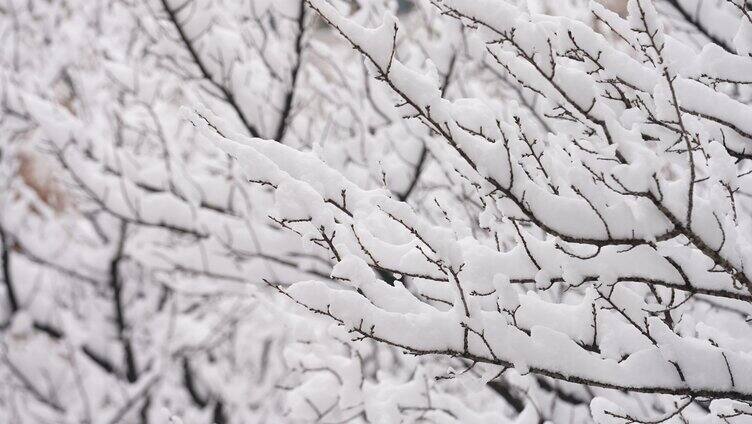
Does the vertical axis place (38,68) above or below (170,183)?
below

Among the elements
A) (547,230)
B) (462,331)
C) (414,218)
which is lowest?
(462,331)

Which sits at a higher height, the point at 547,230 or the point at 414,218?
the point at 547,230

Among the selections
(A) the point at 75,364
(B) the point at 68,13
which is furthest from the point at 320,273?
(B) the point at 68,13

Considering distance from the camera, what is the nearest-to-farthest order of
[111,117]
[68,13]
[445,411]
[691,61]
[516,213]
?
[516,213] → [691,61] → [445,411] → [111,117] → [68,13]

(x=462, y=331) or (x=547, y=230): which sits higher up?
(x=547, y=230)

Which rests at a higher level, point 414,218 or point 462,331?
point 414,218

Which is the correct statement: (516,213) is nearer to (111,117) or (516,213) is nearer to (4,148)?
(111,117)

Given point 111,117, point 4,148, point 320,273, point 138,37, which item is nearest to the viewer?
point 320,273

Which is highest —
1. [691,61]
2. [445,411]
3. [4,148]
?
[691,61]
